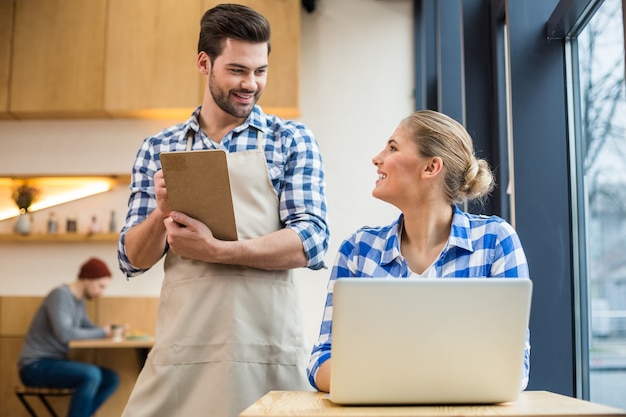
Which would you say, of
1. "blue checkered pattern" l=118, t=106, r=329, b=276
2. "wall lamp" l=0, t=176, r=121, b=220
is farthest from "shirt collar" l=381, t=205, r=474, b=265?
"wall lamp" l=0, t=176, r=121, b=220

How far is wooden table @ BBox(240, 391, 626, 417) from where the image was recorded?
43.9 inches

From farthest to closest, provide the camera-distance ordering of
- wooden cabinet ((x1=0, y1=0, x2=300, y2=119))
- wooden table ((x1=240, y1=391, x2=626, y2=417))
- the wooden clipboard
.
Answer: wooden cabinet ((x1=0, y1=0, x2=300, y2=119)) < the wooden clipboard < wooden table ((x1=240, y1=391, x2=626, y2=417))

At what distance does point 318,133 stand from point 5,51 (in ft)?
7.74

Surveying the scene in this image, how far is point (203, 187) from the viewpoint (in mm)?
1876

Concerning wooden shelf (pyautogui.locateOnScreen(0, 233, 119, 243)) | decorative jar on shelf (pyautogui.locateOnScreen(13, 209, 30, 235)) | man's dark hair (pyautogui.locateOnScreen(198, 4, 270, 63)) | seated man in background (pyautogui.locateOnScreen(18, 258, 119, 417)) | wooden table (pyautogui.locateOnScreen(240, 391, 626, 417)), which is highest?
man's dark hair (pyautogui.locateOnScreen(198, 4, 270, 63))

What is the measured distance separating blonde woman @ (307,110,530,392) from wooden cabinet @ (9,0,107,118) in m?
3.99

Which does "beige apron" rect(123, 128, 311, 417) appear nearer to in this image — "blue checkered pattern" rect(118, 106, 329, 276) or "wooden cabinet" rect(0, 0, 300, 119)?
"blue checkered pattern" rect(118, 106, 329, 276)

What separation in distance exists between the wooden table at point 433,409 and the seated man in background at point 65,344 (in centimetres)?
426

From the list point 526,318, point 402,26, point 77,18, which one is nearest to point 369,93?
point 402,26

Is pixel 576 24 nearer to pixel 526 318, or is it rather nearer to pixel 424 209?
pixel 424 209

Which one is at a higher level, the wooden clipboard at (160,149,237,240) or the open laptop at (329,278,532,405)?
the wooden clipboard at (160,149,237,240)

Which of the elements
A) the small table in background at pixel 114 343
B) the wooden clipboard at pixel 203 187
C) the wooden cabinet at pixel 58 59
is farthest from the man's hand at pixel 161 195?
the wooden cabinet at pixel 58 59

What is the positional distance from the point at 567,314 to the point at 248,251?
1.06 meters

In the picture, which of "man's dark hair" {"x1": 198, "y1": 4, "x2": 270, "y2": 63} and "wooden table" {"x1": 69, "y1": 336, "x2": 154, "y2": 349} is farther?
"wooden table" {"x1": 69, "y1": 336, "x2": 154, "y2": 349}
